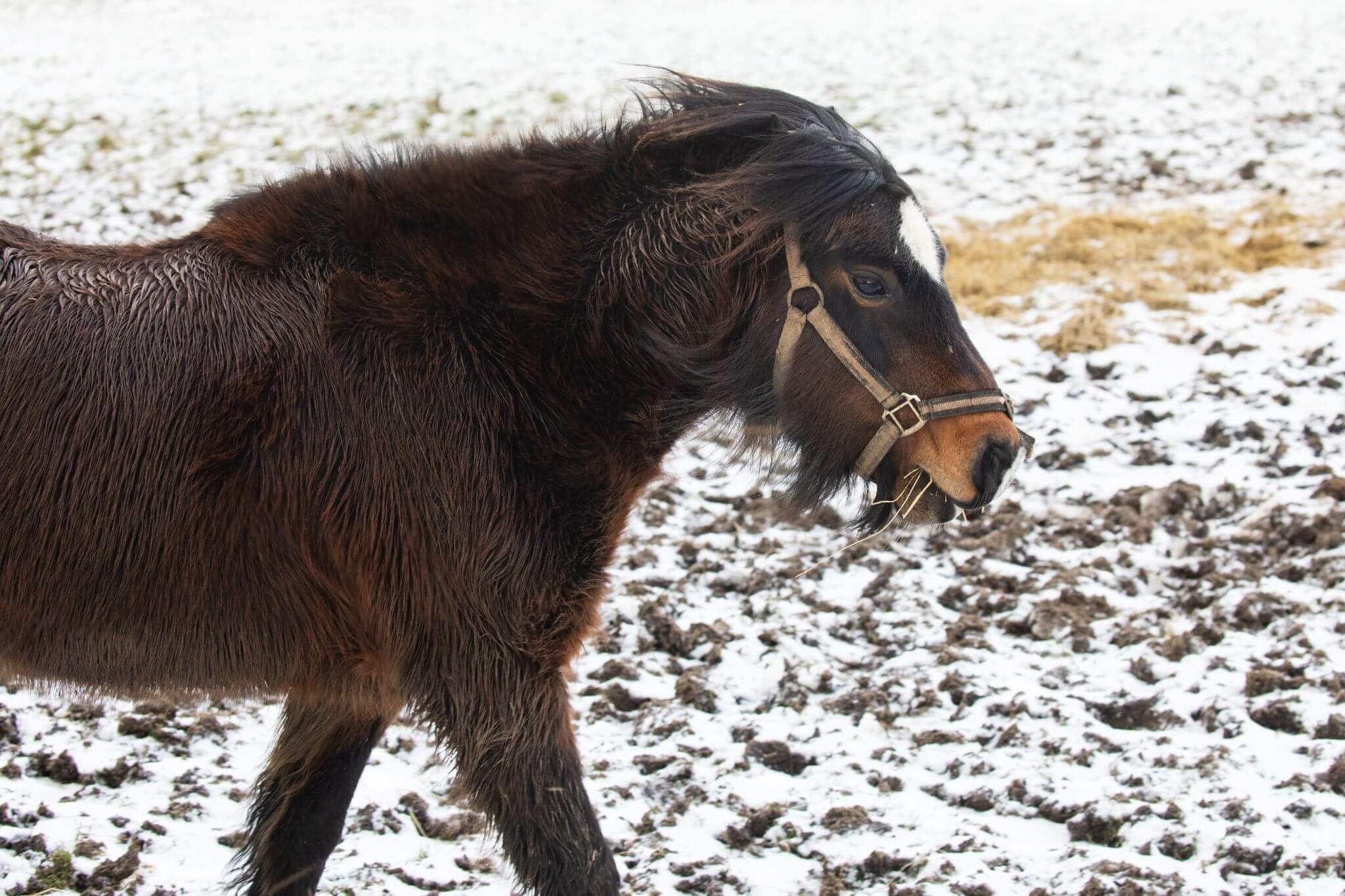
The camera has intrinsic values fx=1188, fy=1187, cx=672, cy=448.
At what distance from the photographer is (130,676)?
2.68 metres

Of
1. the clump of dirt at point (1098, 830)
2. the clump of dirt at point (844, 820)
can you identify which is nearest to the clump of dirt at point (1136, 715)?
the clump of dirt at point (1098, 830)

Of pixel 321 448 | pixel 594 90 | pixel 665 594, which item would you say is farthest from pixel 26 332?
pixel 594 90

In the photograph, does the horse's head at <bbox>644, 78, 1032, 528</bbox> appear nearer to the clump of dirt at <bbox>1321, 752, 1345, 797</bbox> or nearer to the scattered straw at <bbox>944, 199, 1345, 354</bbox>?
the clump of dirt at <bbox>1321, 752, 1345, 797</bbox>

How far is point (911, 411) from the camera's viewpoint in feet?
8.82

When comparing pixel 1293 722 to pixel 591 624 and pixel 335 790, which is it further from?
pixel 335 790

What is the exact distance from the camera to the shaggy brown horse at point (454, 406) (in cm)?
258

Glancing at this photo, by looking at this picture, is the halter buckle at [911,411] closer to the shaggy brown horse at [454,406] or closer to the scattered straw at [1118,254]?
the shaggy brown horse at [454,406]

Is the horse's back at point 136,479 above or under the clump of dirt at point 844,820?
above

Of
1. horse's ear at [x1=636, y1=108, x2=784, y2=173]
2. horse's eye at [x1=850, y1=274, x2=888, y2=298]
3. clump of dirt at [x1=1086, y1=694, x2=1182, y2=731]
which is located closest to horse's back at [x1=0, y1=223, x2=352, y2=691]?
horse's ear at [x1=636, y1=108, x2=784, y2=173]

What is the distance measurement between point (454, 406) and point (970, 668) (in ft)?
8.06

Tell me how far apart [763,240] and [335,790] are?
1.79m

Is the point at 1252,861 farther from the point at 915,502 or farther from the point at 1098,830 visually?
the point at 915,502

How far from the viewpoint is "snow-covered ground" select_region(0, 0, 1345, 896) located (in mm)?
3361

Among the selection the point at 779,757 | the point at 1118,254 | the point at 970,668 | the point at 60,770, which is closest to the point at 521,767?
the point at 779,757
